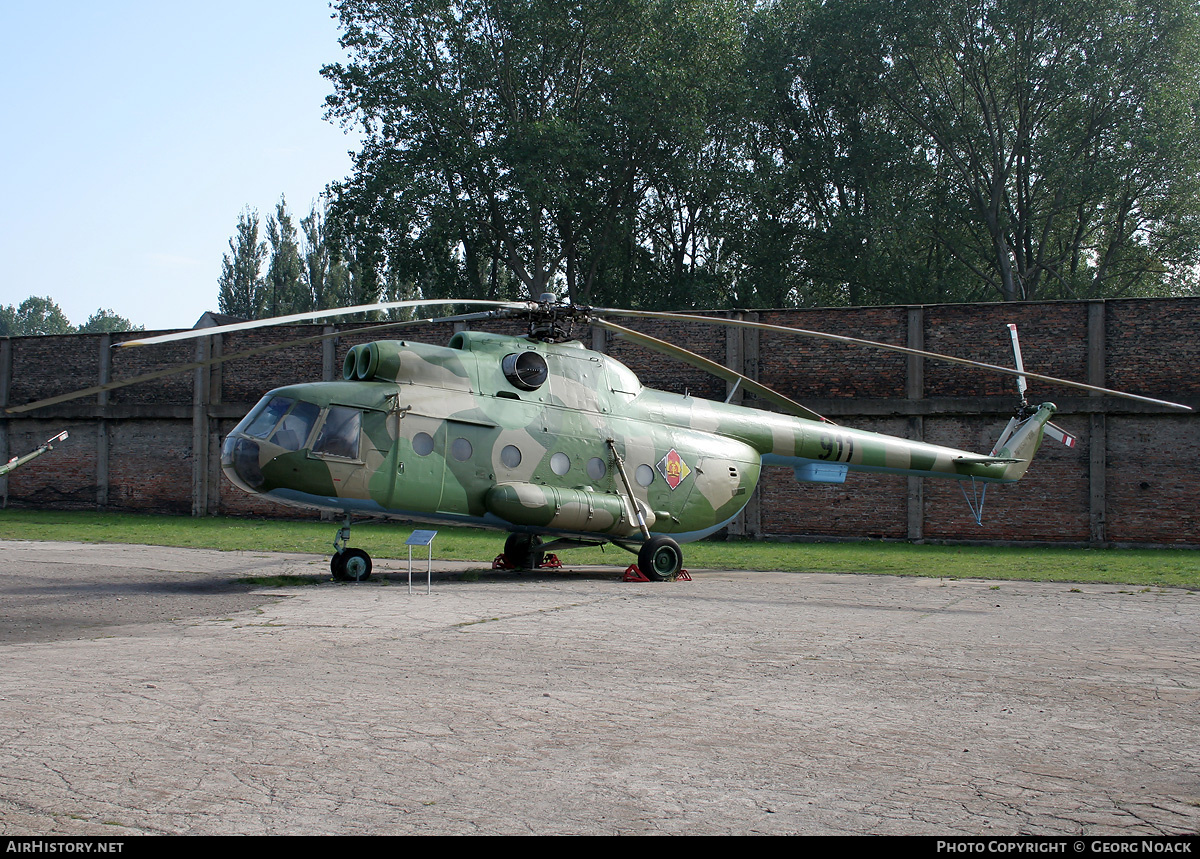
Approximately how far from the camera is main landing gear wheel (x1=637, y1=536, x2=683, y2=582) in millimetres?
12914

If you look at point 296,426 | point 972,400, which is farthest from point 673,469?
point 972,400

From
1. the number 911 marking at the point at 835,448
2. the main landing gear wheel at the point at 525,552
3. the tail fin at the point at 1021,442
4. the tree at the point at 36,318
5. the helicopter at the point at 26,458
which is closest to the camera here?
the main landing gear wheel at the point at 525,552

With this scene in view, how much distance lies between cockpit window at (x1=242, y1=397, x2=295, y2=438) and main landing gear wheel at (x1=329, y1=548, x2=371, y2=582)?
1.79 metres

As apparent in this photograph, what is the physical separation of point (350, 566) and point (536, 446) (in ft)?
9.40

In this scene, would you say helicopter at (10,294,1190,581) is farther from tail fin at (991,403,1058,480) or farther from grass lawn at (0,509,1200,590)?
grass lawn at (0,509,1200,590)

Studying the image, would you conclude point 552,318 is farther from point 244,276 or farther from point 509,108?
point 244,276

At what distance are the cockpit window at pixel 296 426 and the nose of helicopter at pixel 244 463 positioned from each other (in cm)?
27

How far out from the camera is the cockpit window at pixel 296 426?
1133 cm

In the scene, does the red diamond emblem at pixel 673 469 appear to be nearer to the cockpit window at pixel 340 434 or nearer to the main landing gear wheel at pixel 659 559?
the main landing gear wheel at pixel 659 559

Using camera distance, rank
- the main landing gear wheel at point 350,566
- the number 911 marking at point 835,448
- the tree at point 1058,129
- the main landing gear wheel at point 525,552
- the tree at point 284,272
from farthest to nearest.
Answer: the tree at point 284,272 < the tree at point 1058,129 < the number 911 marking at point 835,448 < the main landing gear wheel at point 525,552 < the main landing gear wheel at point 350,566

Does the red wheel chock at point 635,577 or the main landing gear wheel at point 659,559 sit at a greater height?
the main landing gear wheel at point 659,559

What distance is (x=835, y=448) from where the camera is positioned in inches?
580

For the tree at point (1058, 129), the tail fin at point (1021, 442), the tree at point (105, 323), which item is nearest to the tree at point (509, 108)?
the tree at point (1058, 129)

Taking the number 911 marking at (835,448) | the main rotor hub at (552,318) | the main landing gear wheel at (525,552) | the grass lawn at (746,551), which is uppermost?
the main rotor hub at (552,318)
